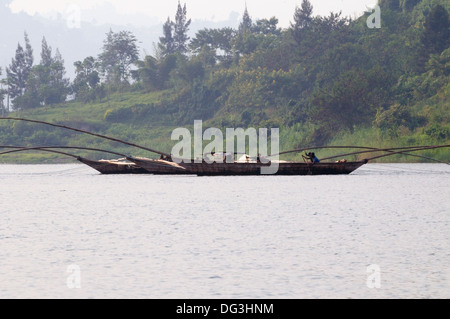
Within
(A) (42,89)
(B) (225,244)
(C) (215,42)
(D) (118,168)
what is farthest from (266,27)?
(B) (225,244)

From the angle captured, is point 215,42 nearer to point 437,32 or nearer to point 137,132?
point 137,132

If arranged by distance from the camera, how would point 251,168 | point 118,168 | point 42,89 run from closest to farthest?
1. point 251,168
2. point 118,168
3. point 42,89

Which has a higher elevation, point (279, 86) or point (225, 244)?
point (279, 86)

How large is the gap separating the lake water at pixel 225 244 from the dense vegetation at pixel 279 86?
98.8 feet

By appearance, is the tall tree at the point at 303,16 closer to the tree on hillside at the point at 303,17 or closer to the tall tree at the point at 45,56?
the tree on hillside at the point at 303,17

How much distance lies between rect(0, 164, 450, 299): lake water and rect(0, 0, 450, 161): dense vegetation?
30.1m

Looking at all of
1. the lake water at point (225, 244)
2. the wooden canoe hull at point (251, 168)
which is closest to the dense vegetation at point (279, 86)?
the wooden canoe hull at point (251, 168)

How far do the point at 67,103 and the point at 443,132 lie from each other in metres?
76.7

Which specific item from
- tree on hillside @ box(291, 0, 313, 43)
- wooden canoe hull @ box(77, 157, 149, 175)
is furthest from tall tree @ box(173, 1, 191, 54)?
wooden canoe hull @ box(77, 157, 149, 175)

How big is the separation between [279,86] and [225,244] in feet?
262

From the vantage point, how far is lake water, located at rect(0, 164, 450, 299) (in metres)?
16.0

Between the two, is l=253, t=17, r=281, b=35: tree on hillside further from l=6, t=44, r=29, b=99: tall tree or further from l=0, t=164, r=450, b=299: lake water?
l=0, t=164, r=450, b=299: lake water

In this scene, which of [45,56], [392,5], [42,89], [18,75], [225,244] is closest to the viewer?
[225,244]

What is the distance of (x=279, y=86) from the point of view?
10094cm
